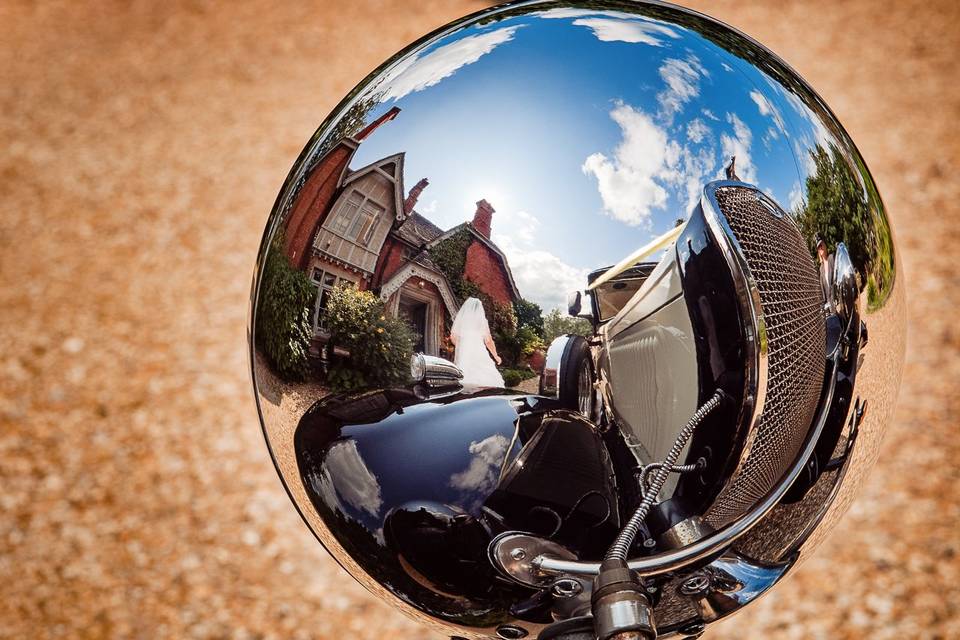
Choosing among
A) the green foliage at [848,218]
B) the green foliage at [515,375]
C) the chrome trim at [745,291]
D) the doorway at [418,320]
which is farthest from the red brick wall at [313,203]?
the green foliage at [848,218]

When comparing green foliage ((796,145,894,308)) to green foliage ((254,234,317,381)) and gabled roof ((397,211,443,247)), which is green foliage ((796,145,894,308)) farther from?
green foliage ((254,234,317,381))

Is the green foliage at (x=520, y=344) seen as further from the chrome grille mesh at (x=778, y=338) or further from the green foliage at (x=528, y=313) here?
the chrome grille mesh at (x=778, y=338)

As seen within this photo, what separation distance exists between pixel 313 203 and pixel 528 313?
0.58m

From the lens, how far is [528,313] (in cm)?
152

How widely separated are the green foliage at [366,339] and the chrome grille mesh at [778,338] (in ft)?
2.20

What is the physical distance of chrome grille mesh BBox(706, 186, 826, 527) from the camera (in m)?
1.55

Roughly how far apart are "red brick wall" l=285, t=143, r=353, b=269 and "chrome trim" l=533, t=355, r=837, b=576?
2.70ft

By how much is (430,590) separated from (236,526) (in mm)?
3332

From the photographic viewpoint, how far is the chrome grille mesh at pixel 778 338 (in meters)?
1.55

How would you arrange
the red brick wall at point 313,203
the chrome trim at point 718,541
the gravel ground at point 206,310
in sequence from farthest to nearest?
the gravel ground at point 206,310 → the red brick wall at point 313,203 → the chrome trim at point 718,541

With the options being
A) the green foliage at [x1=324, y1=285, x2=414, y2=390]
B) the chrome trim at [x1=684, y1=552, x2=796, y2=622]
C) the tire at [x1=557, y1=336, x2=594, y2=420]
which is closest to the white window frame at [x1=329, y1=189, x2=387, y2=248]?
the green foliage at [x1=324, y1=285, x2=414, y2=390]

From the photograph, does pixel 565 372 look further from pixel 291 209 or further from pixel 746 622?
pixel 746 622

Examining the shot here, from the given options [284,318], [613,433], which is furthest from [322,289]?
[613,433]

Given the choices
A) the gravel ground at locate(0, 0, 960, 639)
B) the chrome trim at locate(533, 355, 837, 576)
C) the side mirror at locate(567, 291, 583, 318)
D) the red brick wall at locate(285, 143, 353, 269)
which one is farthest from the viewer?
the gravel ground at locate(0, 0, 960, 639)
